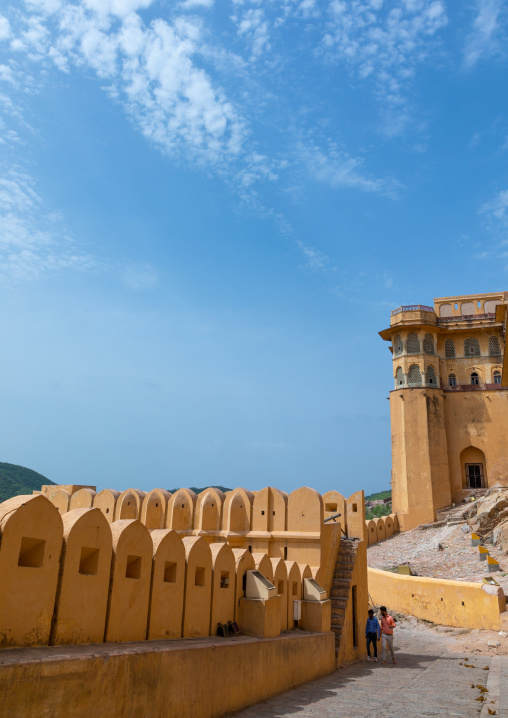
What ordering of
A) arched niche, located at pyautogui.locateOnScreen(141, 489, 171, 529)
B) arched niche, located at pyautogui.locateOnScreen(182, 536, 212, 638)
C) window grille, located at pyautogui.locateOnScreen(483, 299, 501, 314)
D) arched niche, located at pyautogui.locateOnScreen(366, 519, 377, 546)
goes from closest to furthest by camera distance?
arched niche, located at pyautogui.locateOnScreen(182, 536, 212, 638), arched niche, located at pyautogui.locateOnScreen(141, 489, 171, 529), arched niche, located at pyautogui.locateOnScreen(366, 519, 377, 546), window grille, located at pyautogui.locateOnScreen(483, 299, 501, 314)

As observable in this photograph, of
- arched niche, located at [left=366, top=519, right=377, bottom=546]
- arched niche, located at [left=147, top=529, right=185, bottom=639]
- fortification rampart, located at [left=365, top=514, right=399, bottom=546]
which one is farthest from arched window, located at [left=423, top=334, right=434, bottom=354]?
arched niche, located at [left=147, top=529, right=185, bottom=639]

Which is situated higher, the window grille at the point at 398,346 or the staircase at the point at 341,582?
the window grille at the point at 398,346

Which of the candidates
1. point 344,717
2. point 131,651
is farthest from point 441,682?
point 131,651

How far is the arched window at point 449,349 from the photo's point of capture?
3833 cm

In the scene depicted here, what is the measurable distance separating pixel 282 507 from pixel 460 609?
706 centimetres

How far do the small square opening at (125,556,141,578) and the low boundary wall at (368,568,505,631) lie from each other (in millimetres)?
10546

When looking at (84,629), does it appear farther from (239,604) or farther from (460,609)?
(460,609)

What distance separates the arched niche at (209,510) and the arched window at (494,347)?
31524 millimetres

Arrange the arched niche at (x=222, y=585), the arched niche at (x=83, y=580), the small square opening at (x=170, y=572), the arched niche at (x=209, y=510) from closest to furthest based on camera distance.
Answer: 1. the arched niche at (x=83, y=580)
2. the small square opening at (x=170, y=572)
3. the arched niche at (x=222, y=585)
4. the arched niche at (x=209, y=510)

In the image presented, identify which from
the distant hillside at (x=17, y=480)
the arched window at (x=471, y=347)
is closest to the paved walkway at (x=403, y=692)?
the arched window at (x=471, y=347)

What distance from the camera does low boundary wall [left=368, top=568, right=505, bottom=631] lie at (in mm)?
13039

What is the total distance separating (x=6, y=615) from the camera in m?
3.95

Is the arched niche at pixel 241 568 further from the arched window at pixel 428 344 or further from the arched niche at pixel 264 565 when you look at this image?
the arched window at pixel 428 344

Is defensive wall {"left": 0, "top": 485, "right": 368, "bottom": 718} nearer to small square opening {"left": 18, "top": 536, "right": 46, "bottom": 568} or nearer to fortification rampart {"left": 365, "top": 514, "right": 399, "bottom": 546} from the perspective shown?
small square opening {"left": 18, "top": 536, "right": 46, "bottom": 568}
